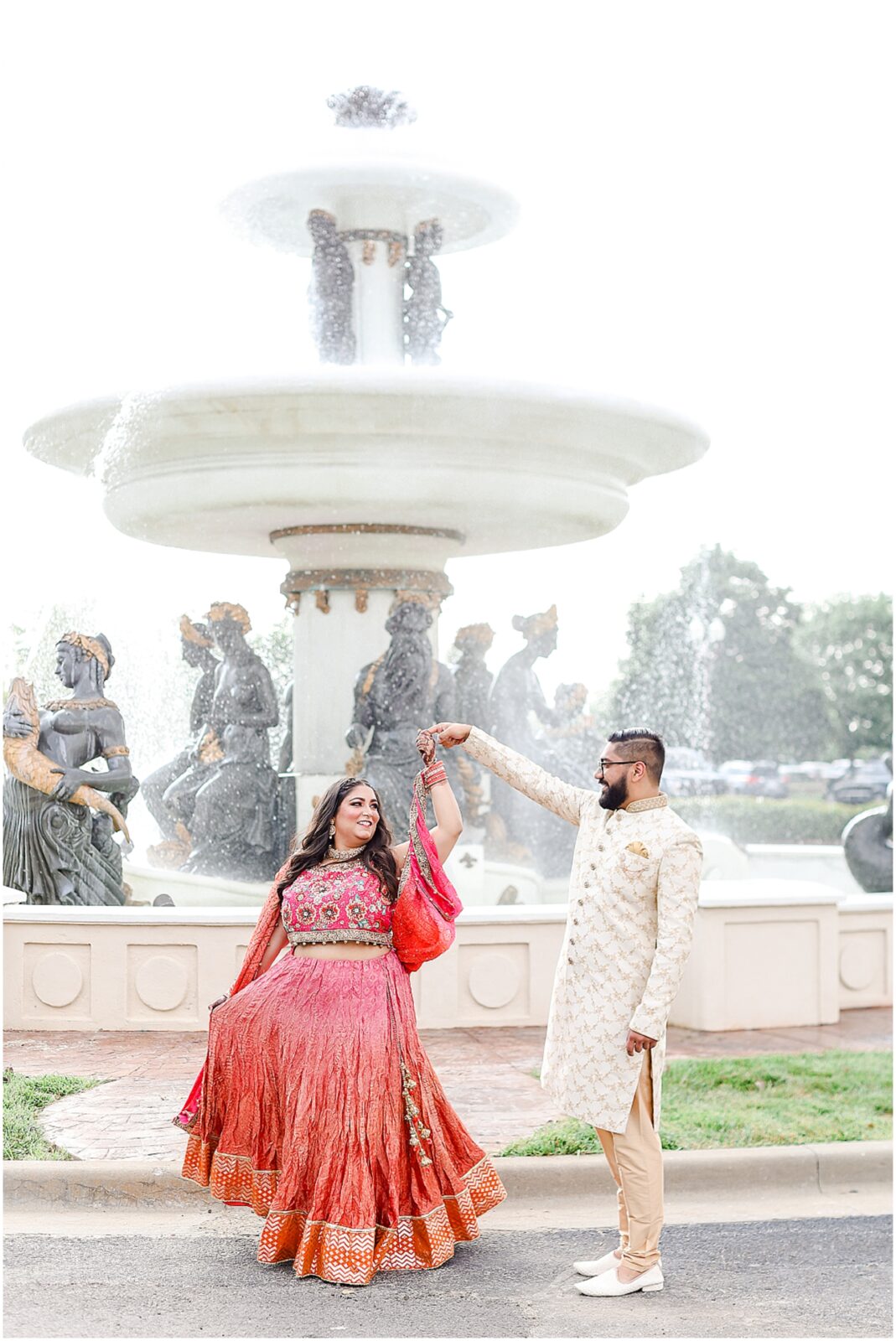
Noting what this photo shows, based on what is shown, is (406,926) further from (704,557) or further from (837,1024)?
(704,557)

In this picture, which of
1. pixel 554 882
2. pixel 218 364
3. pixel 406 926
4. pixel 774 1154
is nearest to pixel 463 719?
pixel 554 882

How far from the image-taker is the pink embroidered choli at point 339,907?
435 cm

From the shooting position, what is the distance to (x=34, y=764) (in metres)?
7.20

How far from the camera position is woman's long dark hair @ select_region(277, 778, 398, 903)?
173 inches

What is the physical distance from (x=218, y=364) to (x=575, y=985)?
467 centimetres

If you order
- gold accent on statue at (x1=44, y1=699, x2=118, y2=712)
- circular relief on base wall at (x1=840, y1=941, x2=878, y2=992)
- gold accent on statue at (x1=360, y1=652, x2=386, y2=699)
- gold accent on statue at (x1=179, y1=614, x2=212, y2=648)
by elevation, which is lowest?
circular relief on base wall at (x1=840, y1=941, x2=878, y2=992)

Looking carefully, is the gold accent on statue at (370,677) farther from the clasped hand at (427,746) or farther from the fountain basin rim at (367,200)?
the clasped hand at (427,746)

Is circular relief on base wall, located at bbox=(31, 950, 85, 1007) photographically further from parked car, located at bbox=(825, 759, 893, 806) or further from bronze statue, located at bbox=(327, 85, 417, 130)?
parked car, located at bbox=(825, 759, 893, 806)

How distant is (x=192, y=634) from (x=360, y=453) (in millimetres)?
1501

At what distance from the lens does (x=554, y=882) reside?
906cm

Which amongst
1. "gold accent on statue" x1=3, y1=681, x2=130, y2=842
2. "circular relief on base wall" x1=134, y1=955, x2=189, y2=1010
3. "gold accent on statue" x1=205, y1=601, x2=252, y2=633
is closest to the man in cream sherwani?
"circular relief on base wall" x1=134, y1=955, x2=189, y2=1010

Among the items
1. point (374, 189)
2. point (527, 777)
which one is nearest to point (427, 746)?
point (527, 777)

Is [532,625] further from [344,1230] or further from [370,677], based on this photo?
[344,1230]

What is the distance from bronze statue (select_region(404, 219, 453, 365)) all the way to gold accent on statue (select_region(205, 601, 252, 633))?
224 centimetres
